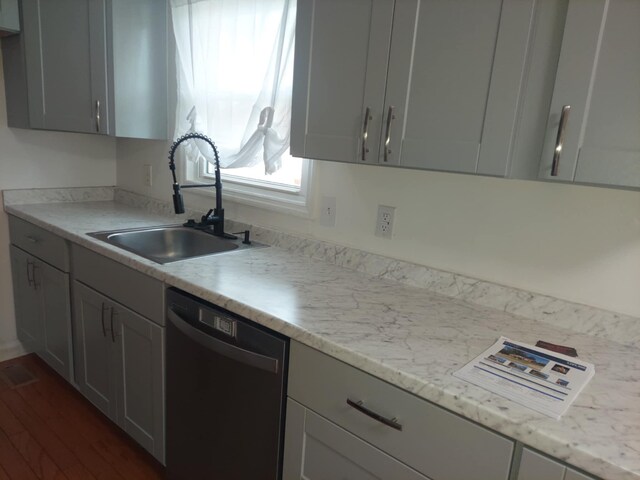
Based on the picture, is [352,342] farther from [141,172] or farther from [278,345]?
[141,172]

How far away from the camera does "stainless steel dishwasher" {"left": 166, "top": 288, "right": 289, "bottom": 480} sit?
4.11ft

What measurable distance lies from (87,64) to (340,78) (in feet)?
5.28

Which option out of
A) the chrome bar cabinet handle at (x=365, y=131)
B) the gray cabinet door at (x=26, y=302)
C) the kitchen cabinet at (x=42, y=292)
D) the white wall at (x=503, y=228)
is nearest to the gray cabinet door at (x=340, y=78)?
the chrome bar cabinet handle at (x=365, y=131)

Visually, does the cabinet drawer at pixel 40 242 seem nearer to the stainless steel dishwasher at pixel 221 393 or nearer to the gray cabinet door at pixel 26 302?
the gray cabinet door at pixel 26 302

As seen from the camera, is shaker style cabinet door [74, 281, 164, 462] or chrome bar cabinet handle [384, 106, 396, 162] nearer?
chrome bar cabinet handle [384, 106, 396, 162]

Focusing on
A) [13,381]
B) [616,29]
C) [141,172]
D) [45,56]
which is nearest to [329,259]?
[616,29]

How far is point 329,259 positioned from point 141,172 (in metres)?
1.57

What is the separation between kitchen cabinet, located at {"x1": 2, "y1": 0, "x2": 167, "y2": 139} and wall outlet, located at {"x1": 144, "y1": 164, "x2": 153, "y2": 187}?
336 millimetres

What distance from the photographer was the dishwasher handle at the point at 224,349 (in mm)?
1237

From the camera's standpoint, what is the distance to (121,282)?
176cm

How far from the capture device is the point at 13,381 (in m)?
2.44

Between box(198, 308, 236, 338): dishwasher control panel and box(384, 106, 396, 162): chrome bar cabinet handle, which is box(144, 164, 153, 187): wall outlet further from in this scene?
box(384, 106, 396, 162): chrome bar cabinet handle

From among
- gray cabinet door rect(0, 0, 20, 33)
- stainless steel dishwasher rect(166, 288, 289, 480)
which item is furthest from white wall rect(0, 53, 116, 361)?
stainless steel dishwasher rect(166, 288, 289, 480)

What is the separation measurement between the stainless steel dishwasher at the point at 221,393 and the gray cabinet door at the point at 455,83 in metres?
0.66
